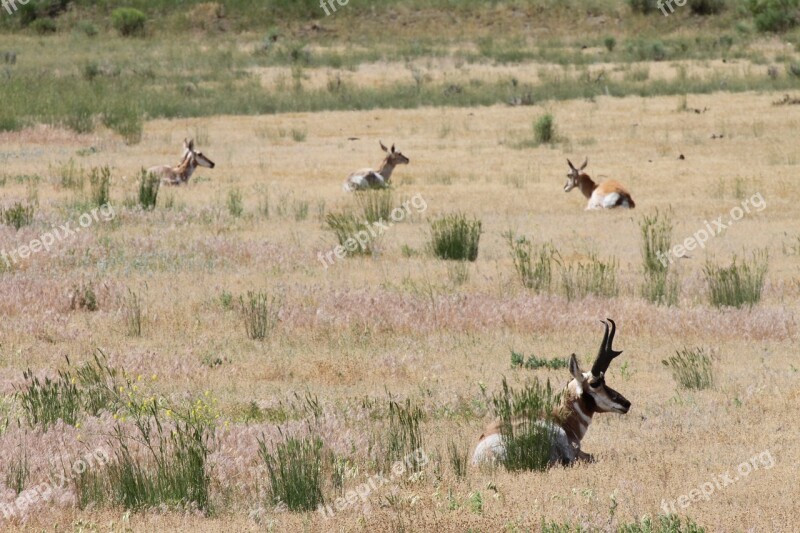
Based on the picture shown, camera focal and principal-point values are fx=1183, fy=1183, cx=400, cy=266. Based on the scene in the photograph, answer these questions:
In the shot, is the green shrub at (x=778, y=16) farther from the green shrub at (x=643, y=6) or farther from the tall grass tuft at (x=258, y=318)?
the tall grass tuft at (x=258, y=318)

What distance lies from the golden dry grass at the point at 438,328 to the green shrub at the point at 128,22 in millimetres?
48908

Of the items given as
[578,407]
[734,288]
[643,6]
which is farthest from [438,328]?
[643,6]

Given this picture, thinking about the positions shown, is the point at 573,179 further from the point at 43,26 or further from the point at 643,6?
the point at 43,26

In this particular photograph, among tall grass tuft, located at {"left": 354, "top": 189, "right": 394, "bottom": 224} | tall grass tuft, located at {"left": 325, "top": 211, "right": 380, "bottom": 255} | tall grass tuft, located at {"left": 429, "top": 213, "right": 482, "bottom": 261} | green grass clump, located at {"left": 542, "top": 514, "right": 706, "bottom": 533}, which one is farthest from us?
tall grass tuft, located at {"left": 354, "top": 189, "right": 394, "bottom": 224}

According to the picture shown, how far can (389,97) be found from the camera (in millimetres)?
40375

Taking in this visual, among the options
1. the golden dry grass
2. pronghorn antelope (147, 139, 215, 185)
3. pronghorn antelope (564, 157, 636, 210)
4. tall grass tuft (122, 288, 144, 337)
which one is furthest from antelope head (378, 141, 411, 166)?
tall grass tuft (122, 288, 144, 337)

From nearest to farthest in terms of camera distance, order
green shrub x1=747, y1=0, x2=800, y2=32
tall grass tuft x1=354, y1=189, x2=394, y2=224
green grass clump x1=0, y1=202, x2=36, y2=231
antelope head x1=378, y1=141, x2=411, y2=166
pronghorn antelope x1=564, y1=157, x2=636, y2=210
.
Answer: green grass clump x1=0, y1=202, x2=36, y2=231 < tall grass tuft x1=354, y1=189, x2=394, y2=224 < pronghorn antelope x1=564, y1=157, x2=636, y2=210 < antelope head x1=378, y1=141, x2=411, y2=166 < green shrub x1=747, y1=0, x2=800, y2=32

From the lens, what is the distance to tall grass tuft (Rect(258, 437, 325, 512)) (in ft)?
23.8

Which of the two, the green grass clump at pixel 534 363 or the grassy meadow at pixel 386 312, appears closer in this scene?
the grassy meadow at pixel 386 312

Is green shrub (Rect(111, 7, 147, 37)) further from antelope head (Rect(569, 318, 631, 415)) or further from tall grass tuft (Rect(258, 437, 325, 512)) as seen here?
tall grass tuft (Rect(258, 437, 325, 512))

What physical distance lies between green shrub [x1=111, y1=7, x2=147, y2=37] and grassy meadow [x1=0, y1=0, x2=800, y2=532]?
38.0 m

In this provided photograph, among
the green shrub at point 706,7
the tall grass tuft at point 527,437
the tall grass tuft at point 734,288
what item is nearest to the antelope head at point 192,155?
the tall grass tuft at point 734,288

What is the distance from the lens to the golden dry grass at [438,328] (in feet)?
23.7

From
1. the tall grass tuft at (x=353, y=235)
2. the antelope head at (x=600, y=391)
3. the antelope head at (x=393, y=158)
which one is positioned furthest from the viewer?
the antelope head at (x=393, y=158)
